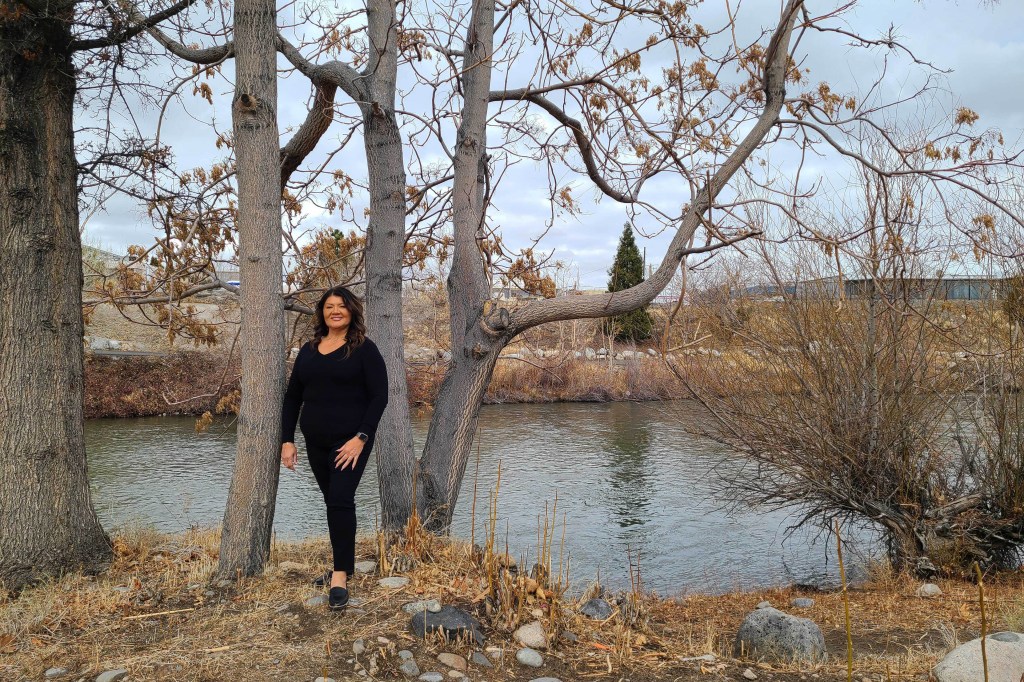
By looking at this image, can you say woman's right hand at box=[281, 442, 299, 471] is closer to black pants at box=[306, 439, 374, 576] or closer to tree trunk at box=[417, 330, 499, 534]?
black pants at box=[306, 439, 374, 576]

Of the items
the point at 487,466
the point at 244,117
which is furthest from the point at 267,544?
the point at 487,466

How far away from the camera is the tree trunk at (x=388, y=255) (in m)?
5.77

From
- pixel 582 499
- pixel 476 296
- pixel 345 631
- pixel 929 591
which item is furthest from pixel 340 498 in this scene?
pixel 582 499

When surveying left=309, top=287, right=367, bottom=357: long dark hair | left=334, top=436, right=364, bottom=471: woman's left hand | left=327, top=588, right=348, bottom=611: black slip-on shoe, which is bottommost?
left=327, top=588, right=348, bottom=611: black slip-on shoe

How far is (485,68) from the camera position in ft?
21.2

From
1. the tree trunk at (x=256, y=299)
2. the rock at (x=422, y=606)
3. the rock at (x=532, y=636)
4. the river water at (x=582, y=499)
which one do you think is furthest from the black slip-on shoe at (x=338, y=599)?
the river water at (x=582, y=499)

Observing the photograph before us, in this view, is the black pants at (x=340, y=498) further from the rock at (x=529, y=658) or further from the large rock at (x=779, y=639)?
the large rock at (x=779, y=639)

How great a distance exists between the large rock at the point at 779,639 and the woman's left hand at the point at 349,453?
98.0 inches

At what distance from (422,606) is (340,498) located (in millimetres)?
735

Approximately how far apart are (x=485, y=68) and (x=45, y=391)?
4096 millimetres

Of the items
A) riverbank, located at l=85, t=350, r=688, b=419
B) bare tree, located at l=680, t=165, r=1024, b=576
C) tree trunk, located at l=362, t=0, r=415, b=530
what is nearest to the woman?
tree trunk, located at l=362, t=0, r=415, b=530

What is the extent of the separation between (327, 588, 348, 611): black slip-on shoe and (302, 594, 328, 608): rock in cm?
7

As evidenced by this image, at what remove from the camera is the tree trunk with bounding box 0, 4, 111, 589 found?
15.6ft

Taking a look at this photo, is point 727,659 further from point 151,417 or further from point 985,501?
point 151,417
